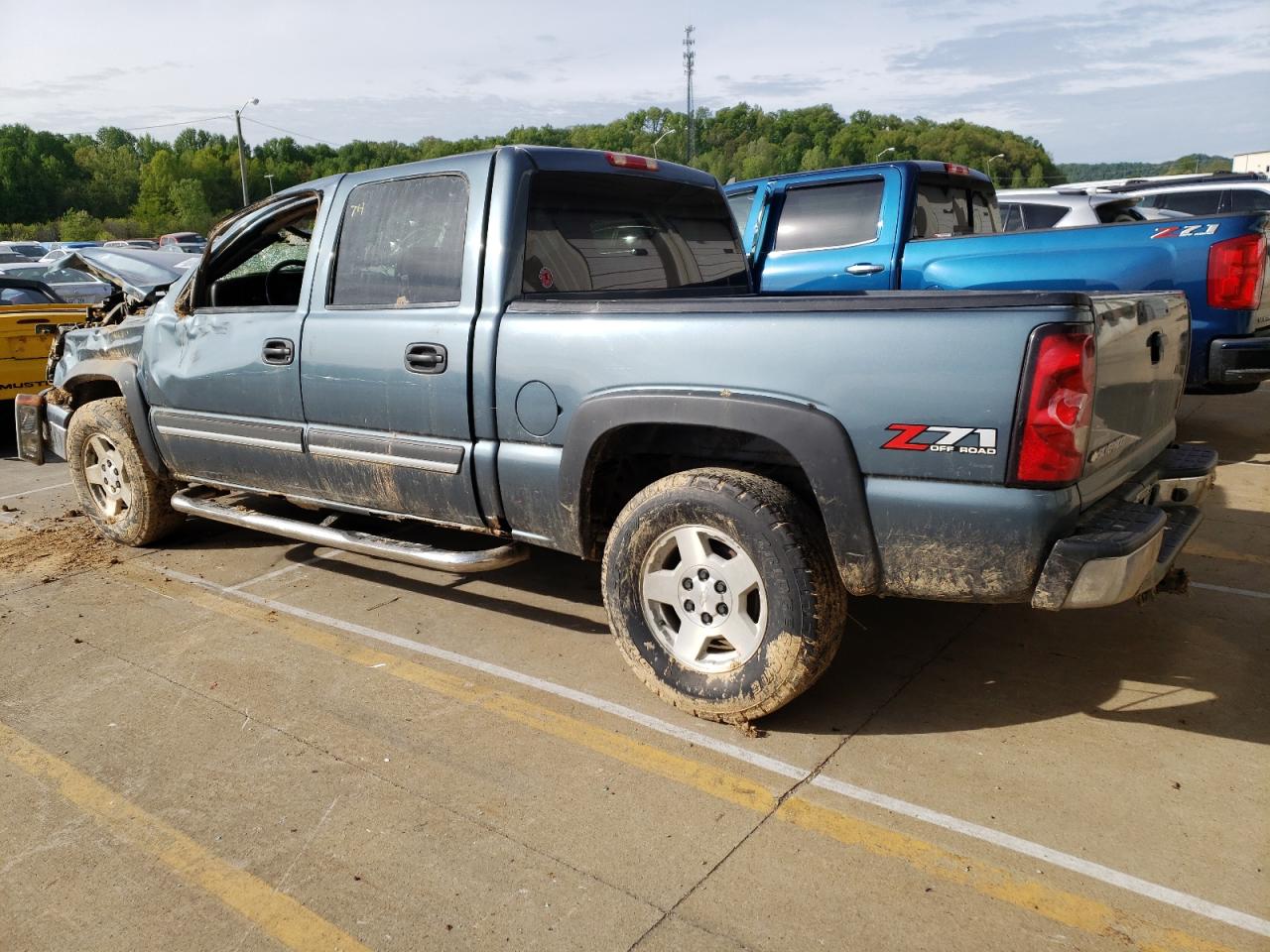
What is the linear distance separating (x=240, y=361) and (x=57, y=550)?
2.16 metres

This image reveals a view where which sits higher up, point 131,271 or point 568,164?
point 568,164

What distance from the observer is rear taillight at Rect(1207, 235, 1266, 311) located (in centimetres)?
620

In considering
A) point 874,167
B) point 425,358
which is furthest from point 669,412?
point 874,167

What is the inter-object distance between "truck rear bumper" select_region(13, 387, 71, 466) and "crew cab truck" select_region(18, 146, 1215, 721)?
3.99ft

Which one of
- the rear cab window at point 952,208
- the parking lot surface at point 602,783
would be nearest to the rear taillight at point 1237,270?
the rear cab window at point 952,208

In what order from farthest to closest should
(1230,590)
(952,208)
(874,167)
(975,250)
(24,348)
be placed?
(24,348) < (952,208) < (874,167) < (975,250) < (1230,590)

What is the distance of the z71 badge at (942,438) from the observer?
280 centimetres

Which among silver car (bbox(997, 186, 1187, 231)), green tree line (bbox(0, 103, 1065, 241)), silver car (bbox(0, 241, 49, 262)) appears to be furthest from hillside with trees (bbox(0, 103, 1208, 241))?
silver car (bbox(997, 186, 1187, 231))

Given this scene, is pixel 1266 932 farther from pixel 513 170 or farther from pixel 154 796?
pixel 513 170

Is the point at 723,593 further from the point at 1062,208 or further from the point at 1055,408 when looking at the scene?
the point at 1062,208

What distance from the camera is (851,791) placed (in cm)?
304

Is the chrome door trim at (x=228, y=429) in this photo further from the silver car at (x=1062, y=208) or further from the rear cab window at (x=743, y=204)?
the silver car at (x=1062, y=208)

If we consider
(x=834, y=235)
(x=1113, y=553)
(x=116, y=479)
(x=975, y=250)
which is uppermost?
(x=834, y=235)

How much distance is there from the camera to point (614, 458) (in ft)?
12.4
